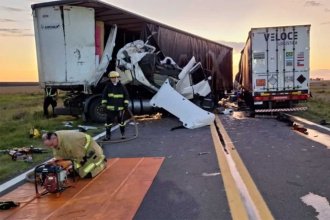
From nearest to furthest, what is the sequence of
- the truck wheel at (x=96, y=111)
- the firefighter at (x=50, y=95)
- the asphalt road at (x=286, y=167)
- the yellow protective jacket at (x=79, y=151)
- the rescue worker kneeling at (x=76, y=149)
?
the asphalt road at (x=286, y=167), the rescue worker kneeling at (x=76, y=149), the yellow protective jacket at (x=79, y=151), the truck wheel at (x=96, y=111), the firefighter at (x=50, y=95)

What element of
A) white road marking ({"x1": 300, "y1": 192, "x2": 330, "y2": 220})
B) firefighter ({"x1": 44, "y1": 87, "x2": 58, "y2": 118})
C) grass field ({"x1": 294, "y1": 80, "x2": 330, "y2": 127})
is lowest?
grass field ({"x1": 294, "y1": 80, "x2": 330, "y2": 127})

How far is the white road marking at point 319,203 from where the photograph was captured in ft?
15.4

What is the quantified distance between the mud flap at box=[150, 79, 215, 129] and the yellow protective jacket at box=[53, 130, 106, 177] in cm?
723

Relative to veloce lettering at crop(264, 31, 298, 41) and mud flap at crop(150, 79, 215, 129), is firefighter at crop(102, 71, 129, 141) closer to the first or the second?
mud flap at crop(150, 79, 215, 129)

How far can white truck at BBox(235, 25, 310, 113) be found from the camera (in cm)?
1775

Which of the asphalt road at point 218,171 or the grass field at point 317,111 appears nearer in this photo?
the asphalt road at point 218,171

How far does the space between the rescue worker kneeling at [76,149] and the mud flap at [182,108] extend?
727cm

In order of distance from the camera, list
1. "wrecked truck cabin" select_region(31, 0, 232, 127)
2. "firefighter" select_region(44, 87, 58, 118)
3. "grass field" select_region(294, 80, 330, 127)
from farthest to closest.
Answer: "grass field" select_region(294, 80, 330, 127) < "firefighter" select_region(44, 87, 58, 118) < "wrecked truck cabin" select_region(31, 0, 232, 127)

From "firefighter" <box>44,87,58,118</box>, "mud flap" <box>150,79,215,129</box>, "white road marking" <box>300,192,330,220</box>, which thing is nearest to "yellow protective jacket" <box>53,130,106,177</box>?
"white road marking" <box>300,192,330,220</box>

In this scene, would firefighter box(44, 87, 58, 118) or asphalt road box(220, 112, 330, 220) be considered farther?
firefighter box(44, 87, 58, 118)

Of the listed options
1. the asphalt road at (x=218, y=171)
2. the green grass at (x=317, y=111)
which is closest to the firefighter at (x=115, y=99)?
the asphalt road at (x=218, y=171)

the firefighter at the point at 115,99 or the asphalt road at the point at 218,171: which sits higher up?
the firefighter at the point at 115,99

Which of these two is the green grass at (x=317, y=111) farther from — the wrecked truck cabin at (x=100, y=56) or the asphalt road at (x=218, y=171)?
the asphalt road at (x=218, y=171)

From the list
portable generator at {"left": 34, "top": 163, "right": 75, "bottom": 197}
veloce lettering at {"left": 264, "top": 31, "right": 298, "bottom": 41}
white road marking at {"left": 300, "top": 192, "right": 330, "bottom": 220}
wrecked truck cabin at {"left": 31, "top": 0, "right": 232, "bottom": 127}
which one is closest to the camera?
white road marking at {"left": 300, "top": 192, "right": 330, "bottom": 220}
